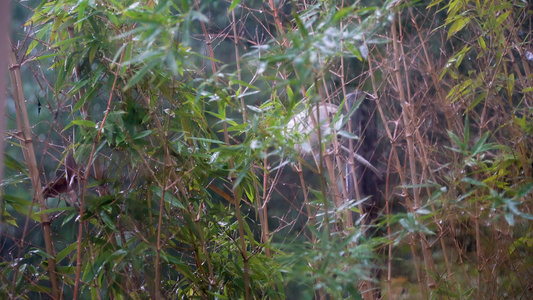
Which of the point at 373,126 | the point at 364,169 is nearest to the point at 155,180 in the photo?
the point at 364,169

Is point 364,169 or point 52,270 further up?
point 52,270

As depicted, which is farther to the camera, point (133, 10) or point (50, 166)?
point (50, 166)

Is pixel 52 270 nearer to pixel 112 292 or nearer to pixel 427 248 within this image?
pixel 112 292

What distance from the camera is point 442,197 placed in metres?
1.15

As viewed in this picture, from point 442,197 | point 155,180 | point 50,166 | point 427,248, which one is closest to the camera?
point 442,197

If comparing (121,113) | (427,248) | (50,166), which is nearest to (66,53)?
(121,113)

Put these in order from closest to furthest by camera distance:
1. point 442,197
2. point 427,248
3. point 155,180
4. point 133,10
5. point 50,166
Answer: point 133,10 → point 442,197 → point 155,180 → point 427,248 → point 50,166

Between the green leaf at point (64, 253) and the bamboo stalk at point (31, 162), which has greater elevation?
the bamboo stalk at point (31, 162)

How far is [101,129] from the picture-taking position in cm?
121

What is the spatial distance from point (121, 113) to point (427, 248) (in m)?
0.92

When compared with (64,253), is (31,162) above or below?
above

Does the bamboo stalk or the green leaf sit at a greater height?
the bamboo stalk

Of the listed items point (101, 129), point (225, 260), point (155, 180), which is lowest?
point (225, 260)

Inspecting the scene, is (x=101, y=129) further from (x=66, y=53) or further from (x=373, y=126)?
(x=373, y=126)
